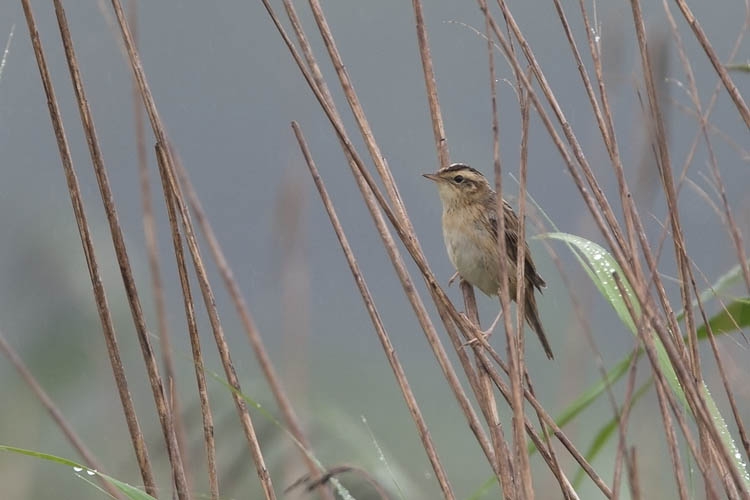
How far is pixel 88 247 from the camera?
2.11 metres

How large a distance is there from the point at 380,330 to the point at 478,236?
1844mm

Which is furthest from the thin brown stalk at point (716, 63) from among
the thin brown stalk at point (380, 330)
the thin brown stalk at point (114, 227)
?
the thin brown stalk at point (114, 227)

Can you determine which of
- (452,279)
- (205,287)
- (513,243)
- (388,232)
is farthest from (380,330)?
(513,243)

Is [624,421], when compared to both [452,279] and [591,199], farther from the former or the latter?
[452,279]

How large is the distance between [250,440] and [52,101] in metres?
0.78

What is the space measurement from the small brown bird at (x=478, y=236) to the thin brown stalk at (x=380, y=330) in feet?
4.59

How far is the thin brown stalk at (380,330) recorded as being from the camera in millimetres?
2096

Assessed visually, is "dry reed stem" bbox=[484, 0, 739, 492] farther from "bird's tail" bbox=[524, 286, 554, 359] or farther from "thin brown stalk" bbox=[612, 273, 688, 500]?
"bird's tail" bbox=[524, 286, 554, 359]

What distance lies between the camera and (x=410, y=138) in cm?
476

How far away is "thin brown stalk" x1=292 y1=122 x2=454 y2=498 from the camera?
2.10 meters

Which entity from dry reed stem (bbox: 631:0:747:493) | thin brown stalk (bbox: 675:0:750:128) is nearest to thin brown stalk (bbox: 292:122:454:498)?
dry reed stem (bbox: 631:0:747:493)

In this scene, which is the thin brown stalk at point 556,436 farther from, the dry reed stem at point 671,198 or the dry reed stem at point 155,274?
the dry reed stem at point 155,274

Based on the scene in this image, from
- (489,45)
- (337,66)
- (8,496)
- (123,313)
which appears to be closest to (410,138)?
(123,313)

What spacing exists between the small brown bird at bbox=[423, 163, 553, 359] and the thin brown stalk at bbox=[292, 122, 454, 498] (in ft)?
4.59
